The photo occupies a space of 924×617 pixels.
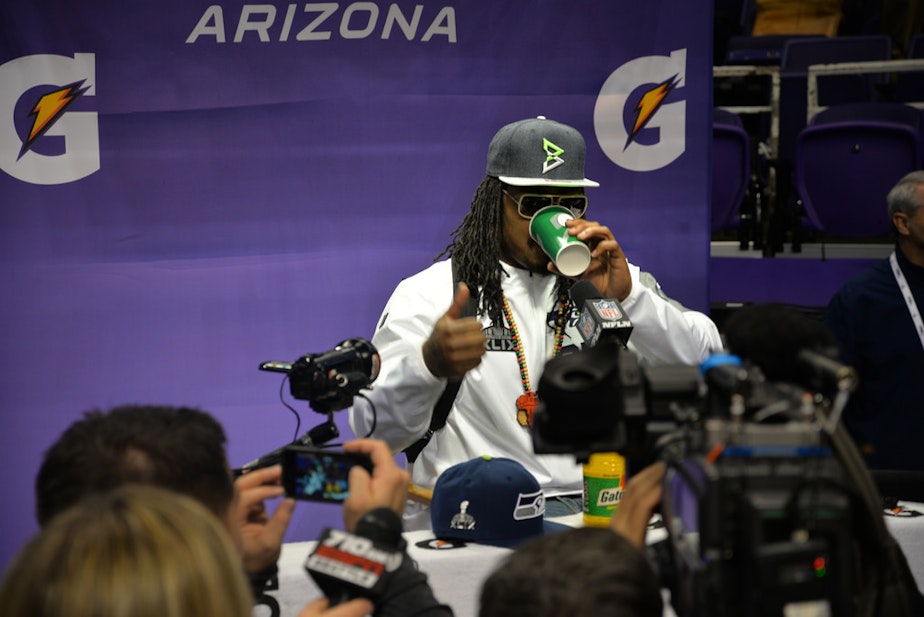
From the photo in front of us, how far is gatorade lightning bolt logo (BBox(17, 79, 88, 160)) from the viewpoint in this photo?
3201mm

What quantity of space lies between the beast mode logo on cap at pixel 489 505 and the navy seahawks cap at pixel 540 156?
843 millimetres

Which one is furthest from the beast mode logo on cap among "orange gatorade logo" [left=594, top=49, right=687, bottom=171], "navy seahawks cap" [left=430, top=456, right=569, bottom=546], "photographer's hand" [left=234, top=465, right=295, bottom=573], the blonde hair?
"orange gatorade logo" [left=594, top=49, right=687, bottom=171]

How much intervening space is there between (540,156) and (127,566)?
1.98 meters

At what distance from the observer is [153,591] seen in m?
0.91

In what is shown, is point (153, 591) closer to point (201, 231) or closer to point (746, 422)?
point (746, 422)

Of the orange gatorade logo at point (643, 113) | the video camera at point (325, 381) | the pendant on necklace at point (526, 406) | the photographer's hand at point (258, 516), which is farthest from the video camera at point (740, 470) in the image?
the orange gatorade logo at point (643, 113)

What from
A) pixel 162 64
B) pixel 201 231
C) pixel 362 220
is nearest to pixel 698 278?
pixel 362 220

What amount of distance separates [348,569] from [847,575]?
583mm

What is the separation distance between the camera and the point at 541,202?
2.75m

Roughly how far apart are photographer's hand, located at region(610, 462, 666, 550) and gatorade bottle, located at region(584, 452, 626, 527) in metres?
0.86

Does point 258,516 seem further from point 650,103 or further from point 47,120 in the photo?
point 650,103

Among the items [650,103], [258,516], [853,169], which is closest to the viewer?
[258,516]

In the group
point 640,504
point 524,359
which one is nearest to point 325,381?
point 640,504

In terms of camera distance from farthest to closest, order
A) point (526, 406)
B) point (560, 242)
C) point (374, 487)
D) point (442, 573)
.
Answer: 1. point (526, 406)
2. point (560, 242)
3. point (442, 573)
4. point (374, 487)
